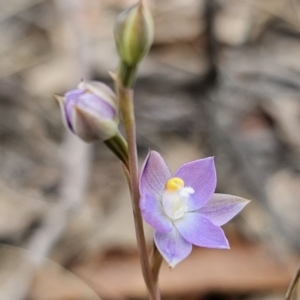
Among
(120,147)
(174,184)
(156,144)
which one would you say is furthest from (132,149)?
(156,144)

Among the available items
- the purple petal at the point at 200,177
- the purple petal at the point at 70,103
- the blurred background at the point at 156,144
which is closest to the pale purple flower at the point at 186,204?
the purple petal at the point at 200,177

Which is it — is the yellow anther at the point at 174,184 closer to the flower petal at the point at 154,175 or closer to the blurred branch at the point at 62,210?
the flower petal at the point at 154,175

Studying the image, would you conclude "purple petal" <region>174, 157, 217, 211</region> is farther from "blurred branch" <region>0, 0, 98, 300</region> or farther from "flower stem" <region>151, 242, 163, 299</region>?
"blurred branch" <region>0, 0, 98, 300</region>

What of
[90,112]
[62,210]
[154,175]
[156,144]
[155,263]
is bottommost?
[62,210]

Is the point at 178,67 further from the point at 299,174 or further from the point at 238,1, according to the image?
the point at 299,174

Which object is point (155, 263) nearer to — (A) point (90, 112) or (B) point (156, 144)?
(A) point (90, 112)

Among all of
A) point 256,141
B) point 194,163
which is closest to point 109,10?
point 256,141
